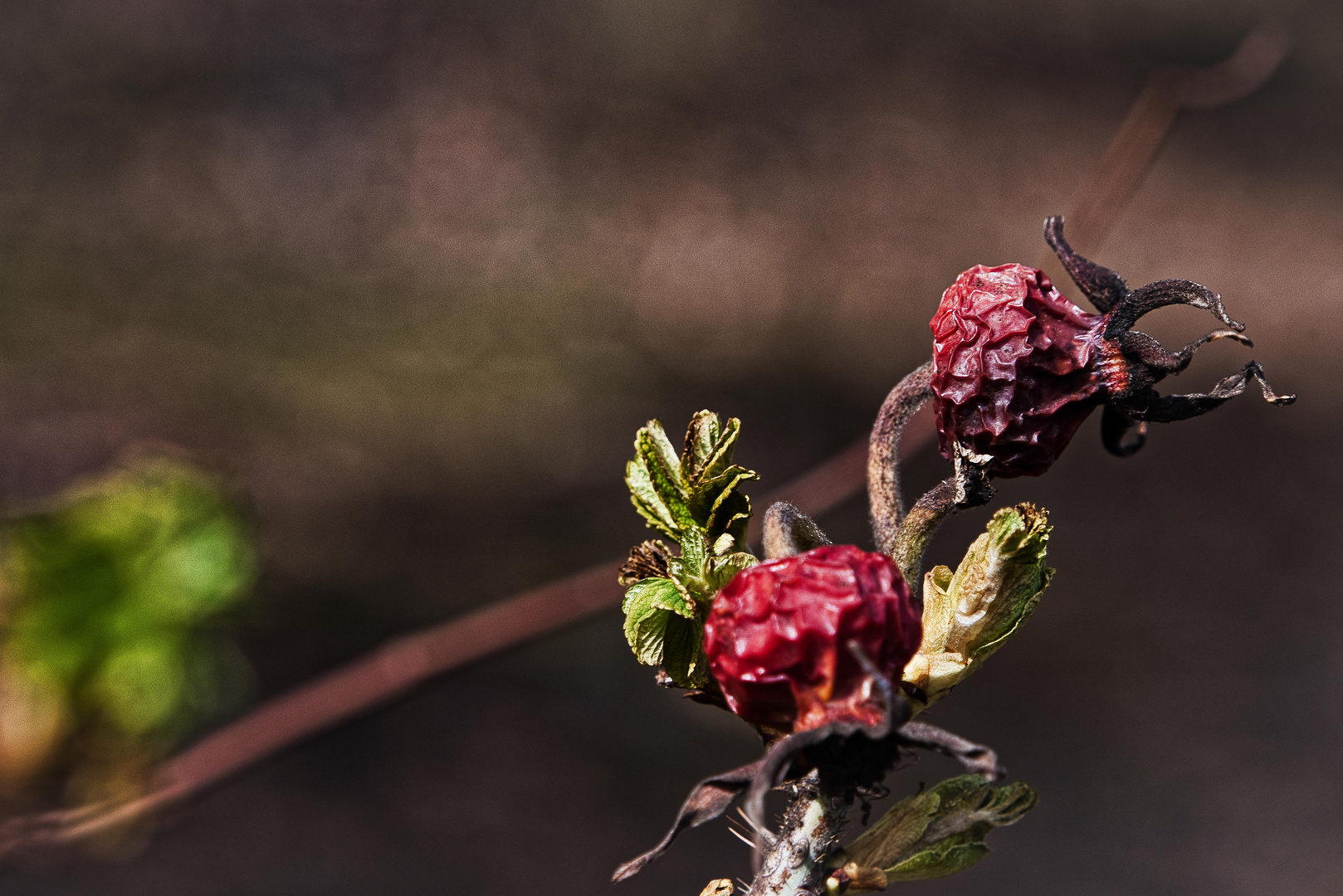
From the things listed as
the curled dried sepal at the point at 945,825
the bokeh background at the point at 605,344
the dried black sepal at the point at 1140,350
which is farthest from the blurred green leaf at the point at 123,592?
the bokeh background at the point at 605,344

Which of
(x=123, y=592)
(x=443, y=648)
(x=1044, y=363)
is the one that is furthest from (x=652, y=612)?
(x=443, y=648)

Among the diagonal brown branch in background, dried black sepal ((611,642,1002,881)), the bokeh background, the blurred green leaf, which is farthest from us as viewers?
the bokeh background

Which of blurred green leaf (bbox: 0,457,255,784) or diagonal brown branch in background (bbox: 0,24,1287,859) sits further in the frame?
diagonal brown branch in background (bbox: 0,24,1287,859)

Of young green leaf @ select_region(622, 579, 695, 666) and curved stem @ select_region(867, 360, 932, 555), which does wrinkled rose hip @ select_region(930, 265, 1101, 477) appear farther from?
young green leaf @ select_region(622, 579, 695, 666)

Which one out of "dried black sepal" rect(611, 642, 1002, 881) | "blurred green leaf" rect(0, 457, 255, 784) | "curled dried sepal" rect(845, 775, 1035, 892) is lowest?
"curled dried sepal" rect(845, 775, 1035, 892)

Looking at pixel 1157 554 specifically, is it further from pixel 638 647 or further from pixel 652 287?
pixel 638 647

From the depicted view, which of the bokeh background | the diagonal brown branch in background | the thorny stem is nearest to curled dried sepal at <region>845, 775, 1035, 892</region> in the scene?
the thorny stem
